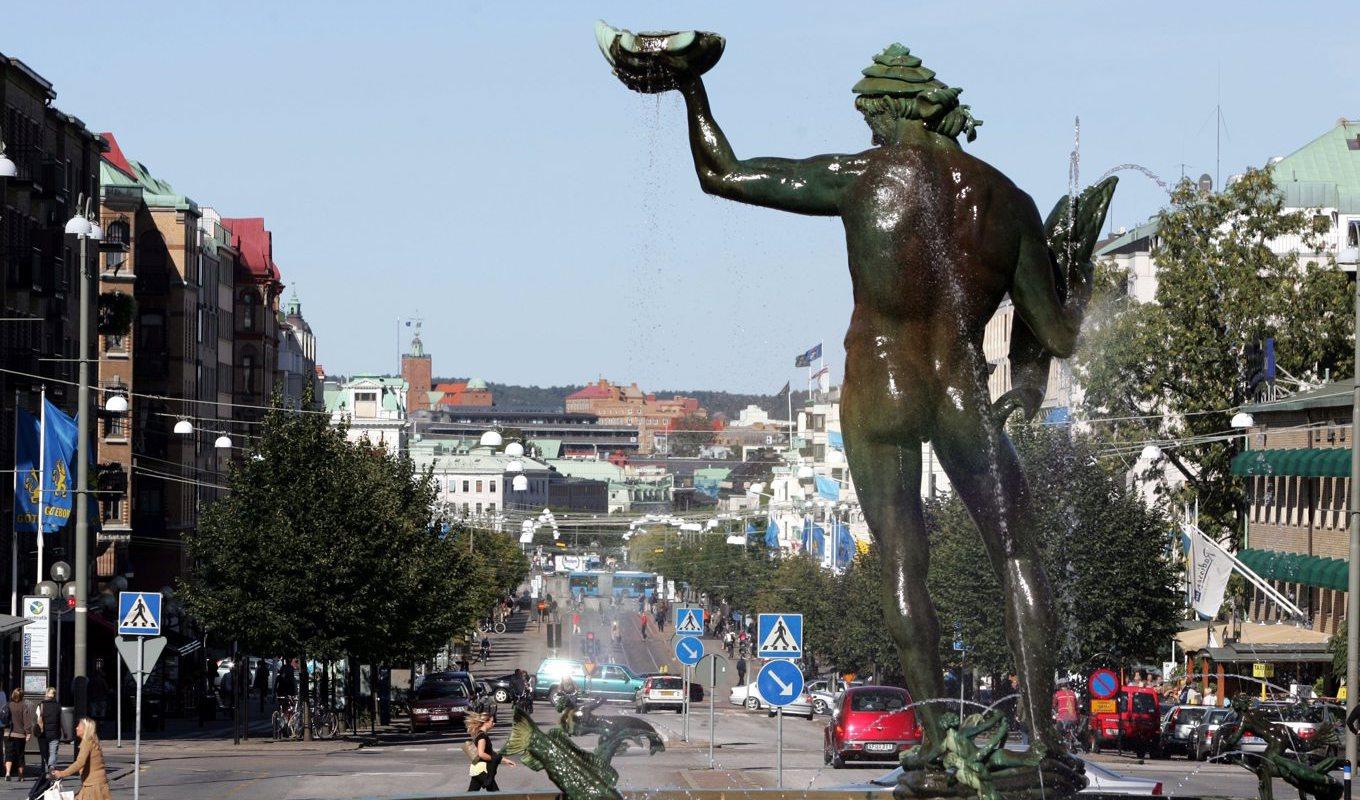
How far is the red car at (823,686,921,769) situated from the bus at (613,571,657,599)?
137 metres

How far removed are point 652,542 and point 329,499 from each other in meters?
121

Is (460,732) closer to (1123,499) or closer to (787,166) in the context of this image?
(1123,499)

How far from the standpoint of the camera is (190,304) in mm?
99500

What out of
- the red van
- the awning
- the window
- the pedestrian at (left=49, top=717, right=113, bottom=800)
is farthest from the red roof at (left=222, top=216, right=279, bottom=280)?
the pedestrian at (left=49, top=717, right=113, bottom=800)

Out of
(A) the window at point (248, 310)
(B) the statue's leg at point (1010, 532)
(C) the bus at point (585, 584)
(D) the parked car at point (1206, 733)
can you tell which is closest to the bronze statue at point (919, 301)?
(B) the statue's leg at point (1010, 532)

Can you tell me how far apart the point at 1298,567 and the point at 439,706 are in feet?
80.5

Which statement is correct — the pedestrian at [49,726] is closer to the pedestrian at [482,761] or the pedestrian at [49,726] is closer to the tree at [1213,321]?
the pedestrian at [482,761]

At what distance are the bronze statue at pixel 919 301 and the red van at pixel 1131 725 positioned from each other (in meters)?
34.7

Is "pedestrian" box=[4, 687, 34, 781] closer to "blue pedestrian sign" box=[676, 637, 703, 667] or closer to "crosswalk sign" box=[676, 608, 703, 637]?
"blue pedestrian sign" box=[676, 637, 703, 667]

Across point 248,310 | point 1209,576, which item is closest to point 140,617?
point 1209,576

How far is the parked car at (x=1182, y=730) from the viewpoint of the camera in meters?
45.8

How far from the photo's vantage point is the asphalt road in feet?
108

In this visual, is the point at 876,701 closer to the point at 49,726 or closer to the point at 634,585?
the point at 49,726

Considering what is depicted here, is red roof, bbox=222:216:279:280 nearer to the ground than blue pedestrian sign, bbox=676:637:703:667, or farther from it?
farther from it
